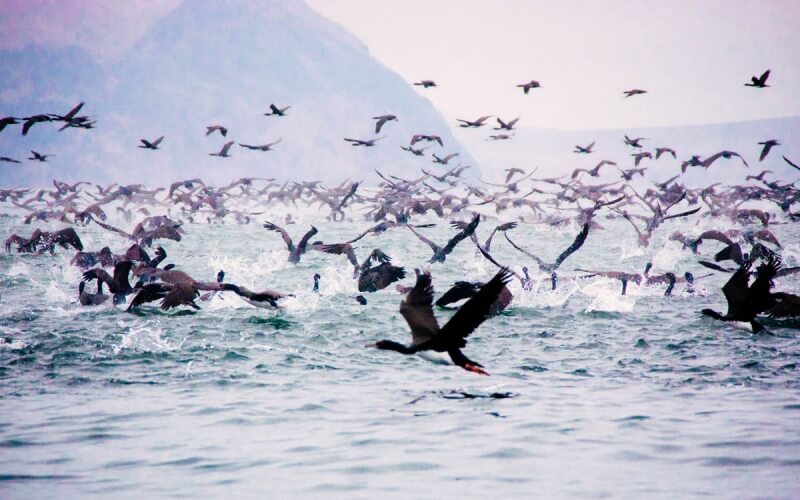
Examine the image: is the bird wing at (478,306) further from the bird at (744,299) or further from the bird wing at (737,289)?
the bird wing at (737,289)

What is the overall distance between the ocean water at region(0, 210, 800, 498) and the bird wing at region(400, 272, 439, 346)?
31.9 inches

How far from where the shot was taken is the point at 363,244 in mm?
30797

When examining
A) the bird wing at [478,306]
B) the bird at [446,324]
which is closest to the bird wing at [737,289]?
the bird at [446,324]

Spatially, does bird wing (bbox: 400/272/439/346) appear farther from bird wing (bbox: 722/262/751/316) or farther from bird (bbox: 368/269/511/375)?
bird wing (bbox: 722/262/751/316)

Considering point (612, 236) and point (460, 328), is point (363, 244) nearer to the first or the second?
point (612, 236)

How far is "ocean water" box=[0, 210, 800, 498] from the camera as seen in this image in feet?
22.5

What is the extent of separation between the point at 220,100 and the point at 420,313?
150 metres

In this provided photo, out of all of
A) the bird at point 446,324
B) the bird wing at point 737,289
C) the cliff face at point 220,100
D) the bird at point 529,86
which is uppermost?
the cliff face at point 220,100

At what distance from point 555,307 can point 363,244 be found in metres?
15.6

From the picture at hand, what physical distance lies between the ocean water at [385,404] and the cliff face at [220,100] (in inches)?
4446

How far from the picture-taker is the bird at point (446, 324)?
24.5 feet

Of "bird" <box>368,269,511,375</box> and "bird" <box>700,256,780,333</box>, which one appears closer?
"bird" <box>368,269,511,375</box>

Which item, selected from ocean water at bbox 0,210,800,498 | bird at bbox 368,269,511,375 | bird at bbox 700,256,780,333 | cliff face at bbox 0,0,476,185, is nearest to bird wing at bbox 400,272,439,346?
bird at bbox 368,269,511,375

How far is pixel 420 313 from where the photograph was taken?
355 inches
